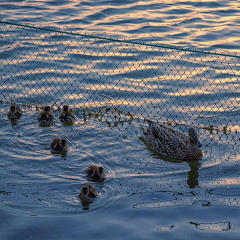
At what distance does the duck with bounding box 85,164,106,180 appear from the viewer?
292 inches

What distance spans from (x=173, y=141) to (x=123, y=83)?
3.05 metres

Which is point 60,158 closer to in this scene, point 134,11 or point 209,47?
point 209,47

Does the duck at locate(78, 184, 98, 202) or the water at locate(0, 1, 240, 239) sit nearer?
the water at locate(0, 1, 240, 239)

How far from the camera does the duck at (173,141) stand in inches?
329

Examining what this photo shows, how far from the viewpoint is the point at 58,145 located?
27.2 ft

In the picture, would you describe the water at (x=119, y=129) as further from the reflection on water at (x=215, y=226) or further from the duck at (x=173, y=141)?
the duck at (x=173, y=141)

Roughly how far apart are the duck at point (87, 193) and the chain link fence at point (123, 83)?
3115 mm

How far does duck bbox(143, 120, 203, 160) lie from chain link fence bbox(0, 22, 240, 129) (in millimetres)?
953

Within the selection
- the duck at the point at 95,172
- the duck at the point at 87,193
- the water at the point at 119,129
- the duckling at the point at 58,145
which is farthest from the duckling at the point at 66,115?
the duck at the point at 87,193

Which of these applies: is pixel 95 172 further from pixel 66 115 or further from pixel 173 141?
pixel 66 115

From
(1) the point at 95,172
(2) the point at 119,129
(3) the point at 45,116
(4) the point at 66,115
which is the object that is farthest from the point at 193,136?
(3) the point at 45,116

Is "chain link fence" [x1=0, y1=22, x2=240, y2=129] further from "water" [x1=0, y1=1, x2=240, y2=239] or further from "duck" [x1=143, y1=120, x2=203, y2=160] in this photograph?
"duck" [x1=143, y1=120, x2=203, y2=160]

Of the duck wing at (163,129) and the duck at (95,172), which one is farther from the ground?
the duck wing at (163,129)

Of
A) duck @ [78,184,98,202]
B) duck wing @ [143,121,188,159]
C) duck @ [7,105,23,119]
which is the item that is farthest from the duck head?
duck @ [7,105,23,119]
